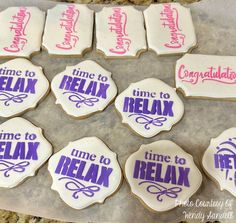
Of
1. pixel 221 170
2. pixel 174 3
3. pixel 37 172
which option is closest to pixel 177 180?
pixel 221 170

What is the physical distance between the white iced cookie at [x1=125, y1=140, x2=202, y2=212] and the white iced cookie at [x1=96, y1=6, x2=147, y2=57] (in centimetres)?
34

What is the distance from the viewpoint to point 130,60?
1.04 meters

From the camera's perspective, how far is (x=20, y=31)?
1.09 meters

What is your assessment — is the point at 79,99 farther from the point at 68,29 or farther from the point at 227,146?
the point at 227,146

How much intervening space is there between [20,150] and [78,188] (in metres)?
0.19

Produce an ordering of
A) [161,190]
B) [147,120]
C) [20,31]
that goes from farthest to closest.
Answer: [20,31] → [147,120] → [161,190]

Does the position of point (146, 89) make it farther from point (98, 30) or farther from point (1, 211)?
point (1, 211)

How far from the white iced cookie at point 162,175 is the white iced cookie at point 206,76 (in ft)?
0.67

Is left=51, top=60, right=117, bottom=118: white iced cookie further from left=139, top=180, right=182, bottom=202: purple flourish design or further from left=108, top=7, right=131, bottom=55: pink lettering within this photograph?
left=139, top=180, right=182, bottom=202: purple flourish design

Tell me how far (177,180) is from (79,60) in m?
0.50

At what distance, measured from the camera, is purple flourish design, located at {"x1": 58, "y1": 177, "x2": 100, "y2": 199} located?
80 centimetres

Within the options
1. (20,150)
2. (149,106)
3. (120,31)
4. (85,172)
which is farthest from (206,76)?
(20,150)

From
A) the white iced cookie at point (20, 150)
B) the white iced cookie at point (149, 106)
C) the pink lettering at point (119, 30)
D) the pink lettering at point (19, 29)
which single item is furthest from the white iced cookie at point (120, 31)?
the white iced cookie at point (20, 150)

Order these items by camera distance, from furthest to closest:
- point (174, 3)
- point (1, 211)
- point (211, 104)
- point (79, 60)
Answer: point (174, 3) < point (79, 60) < point (211, 104) < point (1, 211)
